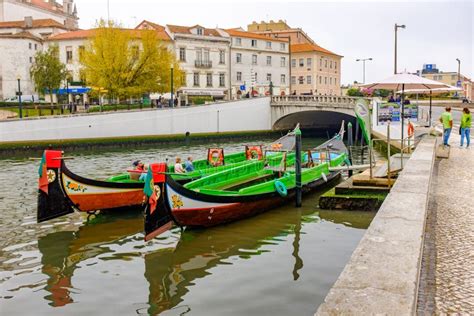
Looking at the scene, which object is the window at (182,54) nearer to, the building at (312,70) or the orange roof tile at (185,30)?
the orange roof tile at (185,30)

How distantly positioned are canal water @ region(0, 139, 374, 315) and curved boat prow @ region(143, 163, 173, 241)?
0.50 meters

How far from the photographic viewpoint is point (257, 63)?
2842 inches

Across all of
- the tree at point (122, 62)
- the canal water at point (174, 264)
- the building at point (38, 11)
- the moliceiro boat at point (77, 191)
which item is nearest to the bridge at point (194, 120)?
the tree at point (122, 62)

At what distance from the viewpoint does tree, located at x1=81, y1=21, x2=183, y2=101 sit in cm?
4700

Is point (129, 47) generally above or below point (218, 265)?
above

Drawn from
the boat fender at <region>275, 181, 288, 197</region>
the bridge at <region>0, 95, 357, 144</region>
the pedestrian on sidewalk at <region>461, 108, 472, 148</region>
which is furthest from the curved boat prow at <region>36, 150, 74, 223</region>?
the bridge at <region>0, 95, 357, 144</region>

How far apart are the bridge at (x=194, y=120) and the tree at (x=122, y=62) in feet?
9.52

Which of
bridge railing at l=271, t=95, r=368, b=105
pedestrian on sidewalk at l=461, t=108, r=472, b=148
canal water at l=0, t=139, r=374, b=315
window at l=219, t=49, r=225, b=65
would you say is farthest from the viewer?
window at l=219, t=49, r=225, b=65

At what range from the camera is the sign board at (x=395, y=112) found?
1275 inches

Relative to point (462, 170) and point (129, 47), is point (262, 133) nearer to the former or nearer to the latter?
point (129, 47)

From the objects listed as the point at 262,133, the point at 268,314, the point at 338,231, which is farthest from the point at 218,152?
the point at 262,133

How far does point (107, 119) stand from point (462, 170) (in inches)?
1356

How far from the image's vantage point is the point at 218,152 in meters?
22.5

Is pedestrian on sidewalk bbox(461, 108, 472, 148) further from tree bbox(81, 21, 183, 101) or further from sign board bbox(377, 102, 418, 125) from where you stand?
tree bbox(81, 21, 183, 101)
